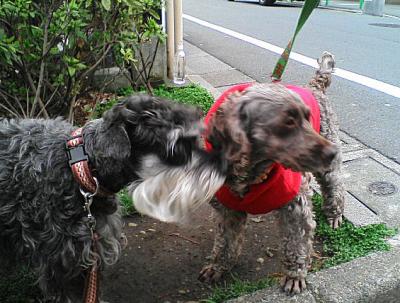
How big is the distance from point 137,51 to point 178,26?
1048 millimetres

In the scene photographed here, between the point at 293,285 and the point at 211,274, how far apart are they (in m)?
0.61

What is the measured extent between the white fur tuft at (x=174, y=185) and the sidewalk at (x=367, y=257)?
86cm

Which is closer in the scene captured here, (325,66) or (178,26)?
(325,66)

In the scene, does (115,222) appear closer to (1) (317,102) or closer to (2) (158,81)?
(1) (317,102)

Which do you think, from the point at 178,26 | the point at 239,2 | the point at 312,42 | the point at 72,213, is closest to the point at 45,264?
the point at 72,213

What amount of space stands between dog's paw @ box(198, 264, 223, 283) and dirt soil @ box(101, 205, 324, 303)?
0.15 ft

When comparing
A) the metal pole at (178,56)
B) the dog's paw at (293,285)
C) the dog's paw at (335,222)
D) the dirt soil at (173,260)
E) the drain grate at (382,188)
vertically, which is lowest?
the dirt soil at (173,260)

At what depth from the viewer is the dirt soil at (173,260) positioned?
2955mm

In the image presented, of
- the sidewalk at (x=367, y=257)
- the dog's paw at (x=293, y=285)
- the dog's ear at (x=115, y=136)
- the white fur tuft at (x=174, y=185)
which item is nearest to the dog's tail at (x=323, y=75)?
the sidewalk at (x=367, y=257)

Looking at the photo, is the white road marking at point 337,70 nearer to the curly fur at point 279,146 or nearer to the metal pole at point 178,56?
the metal pole at point 178,56

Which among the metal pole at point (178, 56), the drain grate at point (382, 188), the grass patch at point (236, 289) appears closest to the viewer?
the grass patch at point (236, 289)

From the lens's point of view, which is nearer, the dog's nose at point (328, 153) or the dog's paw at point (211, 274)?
the dog's nose at point (328, 153)

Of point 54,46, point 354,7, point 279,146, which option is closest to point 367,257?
point 279,146

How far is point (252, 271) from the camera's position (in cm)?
314
